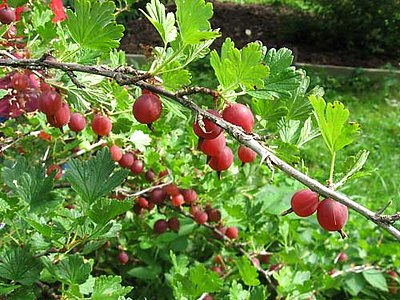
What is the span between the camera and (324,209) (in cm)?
59

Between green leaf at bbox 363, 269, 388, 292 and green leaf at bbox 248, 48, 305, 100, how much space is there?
1.20 meters

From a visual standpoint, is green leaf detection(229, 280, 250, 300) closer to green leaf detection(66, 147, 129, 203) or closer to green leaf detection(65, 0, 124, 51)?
green leaf detection(66, 147, 129, 203)

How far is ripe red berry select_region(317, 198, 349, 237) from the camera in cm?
59

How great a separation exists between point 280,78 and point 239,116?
0.28 ft

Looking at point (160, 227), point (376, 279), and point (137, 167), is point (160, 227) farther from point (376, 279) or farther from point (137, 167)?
point (376, 279)

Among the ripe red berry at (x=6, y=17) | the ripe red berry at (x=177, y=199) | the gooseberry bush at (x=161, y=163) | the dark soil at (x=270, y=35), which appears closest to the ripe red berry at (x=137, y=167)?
the gooseberry bush at (x=161, y=163)

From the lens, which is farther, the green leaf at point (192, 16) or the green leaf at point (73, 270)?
the green leaf at point (73, 270)

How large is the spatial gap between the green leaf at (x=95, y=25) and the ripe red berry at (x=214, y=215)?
87cm

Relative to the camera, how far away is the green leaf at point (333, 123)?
2.07ft

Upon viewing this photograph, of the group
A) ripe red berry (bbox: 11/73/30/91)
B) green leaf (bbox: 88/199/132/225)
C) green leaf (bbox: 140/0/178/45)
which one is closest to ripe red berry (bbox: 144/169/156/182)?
ripe red berry (bbox: 11/73/30/91)

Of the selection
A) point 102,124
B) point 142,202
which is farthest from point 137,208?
point 102,124

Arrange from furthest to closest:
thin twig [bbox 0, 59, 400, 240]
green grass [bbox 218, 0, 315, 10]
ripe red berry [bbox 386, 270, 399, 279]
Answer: green grass [bbox 218, 0, 315, 10]
ripe red berry [bbox 386, 270, 399, 279]
thin twig [bbox 0, 59, 400, 240]

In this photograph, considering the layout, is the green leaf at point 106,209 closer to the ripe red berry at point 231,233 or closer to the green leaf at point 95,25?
the green leaf at point 95,25

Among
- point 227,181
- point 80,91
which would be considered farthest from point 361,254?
point 80,91
